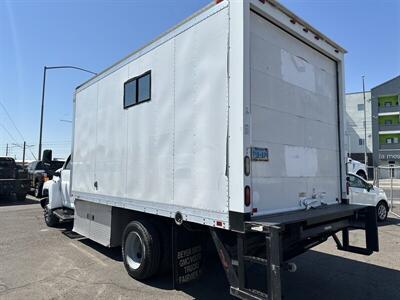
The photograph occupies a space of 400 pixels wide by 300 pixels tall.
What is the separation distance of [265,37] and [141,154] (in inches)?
100

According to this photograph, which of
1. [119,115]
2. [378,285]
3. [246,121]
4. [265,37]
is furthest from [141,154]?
[378,285]

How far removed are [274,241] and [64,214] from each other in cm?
722

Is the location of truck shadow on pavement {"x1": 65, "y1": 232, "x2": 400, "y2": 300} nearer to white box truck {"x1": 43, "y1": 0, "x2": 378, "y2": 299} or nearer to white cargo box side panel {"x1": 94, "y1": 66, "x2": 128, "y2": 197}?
white box truck {"x1": 43, "y1": 0, "x2": 378, "y2": 299}

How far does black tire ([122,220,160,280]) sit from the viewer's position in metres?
5.06

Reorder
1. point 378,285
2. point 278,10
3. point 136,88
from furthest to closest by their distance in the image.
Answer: point 136,88, point 378,285, point 278,10

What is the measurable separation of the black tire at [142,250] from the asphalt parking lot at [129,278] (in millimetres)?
208

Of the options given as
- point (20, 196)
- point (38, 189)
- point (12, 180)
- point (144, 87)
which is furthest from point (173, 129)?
point (38, 189)

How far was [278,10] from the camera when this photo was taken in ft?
14.4

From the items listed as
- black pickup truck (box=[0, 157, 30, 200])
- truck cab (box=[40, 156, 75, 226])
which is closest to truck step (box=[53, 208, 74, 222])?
truck cab (box=[40, 156, 75, 226])

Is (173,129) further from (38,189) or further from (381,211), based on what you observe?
(38,189)

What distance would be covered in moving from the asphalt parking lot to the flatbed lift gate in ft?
2.47

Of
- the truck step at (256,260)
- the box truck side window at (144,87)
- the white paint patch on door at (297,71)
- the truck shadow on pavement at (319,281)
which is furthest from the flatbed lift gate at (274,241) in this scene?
the box truck side window at (144,87)

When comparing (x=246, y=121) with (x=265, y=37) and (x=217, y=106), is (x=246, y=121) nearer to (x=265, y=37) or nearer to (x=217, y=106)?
(x=217, y=106)

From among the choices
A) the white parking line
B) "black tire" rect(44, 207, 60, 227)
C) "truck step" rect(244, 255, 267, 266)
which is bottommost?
the white parking line
